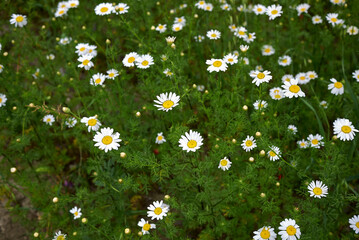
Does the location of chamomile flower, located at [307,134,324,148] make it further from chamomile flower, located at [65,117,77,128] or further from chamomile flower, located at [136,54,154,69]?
chamomile flower, located at [65,117,77,128]

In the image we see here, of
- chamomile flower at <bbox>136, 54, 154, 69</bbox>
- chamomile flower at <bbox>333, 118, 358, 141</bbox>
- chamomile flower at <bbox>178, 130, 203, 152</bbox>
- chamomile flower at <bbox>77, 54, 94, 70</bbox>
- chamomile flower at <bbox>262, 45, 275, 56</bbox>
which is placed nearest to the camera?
chamomile flower at <bbox>178, 130, 203, 152</bbox>

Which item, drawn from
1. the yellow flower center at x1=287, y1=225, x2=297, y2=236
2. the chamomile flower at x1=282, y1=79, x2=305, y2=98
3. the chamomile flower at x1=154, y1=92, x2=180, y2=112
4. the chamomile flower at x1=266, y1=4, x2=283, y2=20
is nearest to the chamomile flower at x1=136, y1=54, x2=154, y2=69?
the chamomile flower at x1=154, y1=92, x2=180, y2=112

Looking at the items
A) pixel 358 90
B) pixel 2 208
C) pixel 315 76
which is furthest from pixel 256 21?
pixel 2 208

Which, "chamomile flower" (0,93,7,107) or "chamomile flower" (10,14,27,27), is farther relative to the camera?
"chamomile flower" (10,14,27,27)

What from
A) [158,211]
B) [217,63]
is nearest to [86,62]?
[217,63]

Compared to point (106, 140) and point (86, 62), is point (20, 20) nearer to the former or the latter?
point (86, 62)

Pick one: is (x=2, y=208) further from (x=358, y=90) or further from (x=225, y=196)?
(x=358, y=90)
